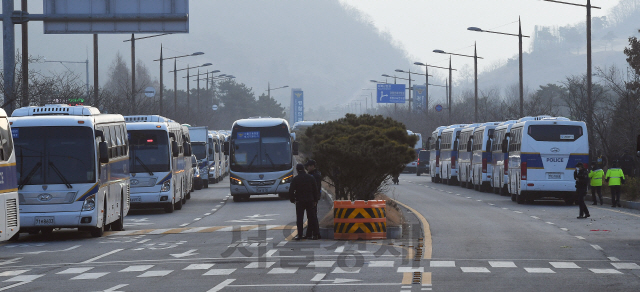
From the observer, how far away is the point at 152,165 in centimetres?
3059

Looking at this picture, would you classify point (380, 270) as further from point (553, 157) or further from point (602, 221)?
point (553, 157)

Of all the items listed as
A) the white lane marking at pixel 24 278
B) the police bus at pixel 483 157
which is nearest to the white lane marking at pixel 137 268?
the white lane marking at pixel 24 278

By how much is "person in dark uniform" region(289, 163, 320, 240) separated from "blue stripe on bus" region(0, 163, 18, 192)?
5.45 meters

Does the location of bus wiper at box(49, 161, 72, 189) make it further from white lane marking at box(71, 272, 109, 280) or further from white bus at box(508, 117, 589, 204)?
white bus at box(508, 117, 589, 204)

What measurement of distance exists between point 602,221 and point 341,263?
11.8 meters

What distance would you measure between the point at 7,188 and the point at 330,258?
5.09 metres

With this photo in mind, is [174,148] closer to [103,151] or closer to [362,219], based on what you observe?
[103,151]

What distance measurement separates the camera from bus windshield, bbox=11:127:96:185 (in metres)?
20.7

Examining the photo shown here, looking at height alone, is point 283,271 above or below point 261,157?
below

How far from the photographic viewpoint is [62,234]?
75.6 ft

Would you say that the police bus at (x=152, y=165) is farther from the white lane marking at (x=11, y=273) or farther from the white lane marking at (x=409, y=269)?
the white lane marking at (x=409, y=269)

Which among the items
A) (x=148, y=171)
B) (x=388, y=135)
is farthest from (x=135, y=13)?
(x=388, y=135)

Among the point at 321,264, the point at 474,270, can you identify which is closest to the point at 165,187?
the point at 321,264

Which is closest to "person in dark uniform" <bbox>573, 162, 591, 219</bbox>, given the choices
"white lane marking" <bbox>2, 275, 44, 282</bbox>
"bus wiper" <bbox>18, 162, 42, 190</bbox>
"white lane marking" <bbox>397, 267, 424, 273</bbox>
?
"white lane marking" <bbox>397, 267, 424, 273</bbox>
